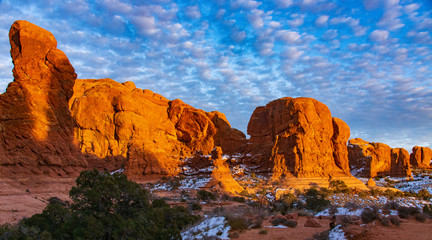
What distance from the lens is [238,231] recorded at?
10969 millimetres

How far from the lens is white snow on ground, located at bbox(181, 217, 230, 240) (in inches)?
429

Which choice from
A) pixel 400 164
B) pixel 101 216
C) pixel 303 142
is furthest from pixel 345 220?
pixel 400 164

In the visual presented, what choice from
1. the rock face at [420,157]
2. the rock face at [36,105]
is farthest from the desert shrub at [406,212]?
the rock face at [420,157]

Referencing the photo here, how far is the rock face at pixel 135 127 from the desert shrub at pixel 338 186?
59.0ft

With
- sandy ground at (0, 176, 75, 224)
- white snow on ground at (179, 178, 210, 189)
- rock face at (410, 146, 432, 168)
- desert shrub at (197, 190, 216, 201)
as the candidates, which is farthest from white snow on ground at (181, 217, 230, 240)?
rock face at (410, 146, 432, 168)

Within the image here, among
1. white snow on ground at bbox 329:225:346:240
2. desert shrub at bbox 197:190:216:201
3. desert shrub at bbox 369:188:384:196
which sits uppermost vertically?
white snow on ground at bbox 329:225:346:240

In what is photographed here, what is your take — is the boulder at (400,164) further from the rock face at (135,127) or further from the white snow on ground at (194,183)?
the white snow on ground at (194,183)

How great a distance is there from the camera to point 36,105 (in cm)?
2105

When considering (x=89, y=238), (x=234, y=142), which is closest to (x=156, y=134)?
(x=234, y=142)

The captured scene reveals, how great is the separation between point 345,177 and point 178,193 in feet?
70.6

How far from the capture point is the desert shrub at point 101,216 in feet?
29.9

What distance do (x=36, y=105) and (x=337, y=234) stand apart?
2132 cm

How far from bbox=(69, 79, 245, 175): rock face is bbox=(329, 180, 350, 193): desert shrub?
18.0 m

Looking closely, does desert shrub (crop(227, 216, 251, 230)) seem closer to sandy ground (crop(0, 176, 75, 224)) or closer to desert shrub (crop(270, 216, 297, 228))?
desert shrub (crop(270, 216, 297, 228))
